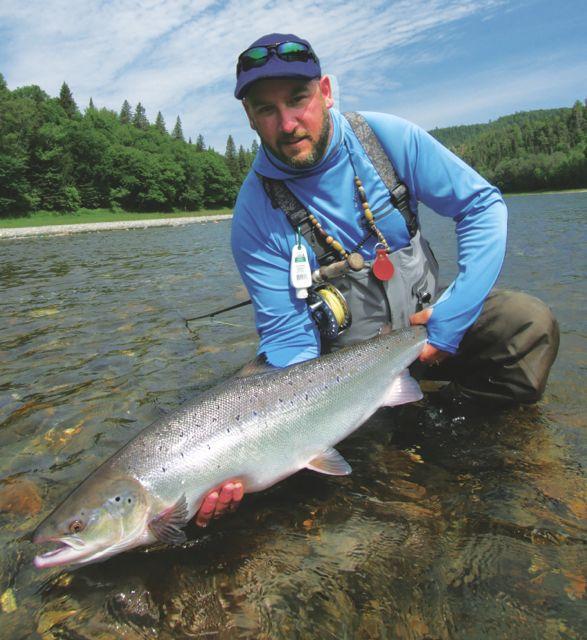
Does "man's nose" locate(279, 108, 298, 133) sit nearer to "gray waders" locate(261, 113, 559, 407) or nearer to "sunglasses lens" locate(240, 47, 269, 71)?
"sunglasses lens" locate(240, 47, 269, 71)

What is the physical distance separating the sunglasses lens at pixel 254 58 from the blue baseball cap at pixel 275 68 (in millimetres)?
25

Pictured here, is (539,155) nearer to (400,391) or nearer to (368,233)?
(368,233)

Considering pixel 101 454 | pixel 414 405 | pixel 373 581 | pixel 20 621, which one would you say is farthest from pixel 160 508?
pixel 414 405

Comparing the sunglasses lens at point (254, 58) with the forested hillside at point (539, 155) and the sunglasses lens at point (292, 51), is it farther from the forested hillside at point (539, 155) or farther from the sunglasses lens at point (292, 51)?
the forested hillside at point (539, 155)

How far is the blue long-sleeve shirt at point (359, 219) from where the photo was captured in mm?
3391

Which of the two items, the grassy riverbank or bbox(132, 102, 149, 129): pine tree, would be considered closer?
the grassy riverbank

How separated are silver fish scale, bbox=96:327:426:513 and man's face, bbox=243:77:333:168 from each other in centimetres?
137

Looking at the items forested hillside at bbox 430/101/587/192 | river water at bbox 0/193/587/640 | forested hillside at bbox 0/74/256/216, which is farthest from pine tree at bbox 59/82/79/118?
river water at bbox 0/193/587/640

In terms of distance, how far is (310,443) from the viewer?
116 inches

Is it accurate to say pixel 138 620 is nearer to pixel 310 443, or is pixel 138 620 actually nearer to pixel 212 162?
pixel 310 443

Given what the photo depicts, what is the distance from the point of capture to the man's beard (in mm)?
3447

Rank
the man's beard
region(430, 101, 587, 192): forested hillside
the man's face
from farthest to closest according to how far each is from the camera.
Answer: region(430, 101, 587, 192): forested hillside
the man's beard
the man's face

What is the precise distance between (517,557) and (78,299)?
9.73 m

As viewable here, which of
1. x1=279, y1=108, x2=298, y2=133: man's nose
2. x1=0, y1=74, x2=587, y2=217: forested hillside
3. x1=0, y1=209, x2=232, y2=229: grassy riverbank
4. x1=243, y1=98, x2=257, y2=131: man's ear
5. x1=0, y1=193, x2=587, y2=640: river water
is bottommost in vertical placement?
x1=0, y1=193, x2=587, y2=640: river water
